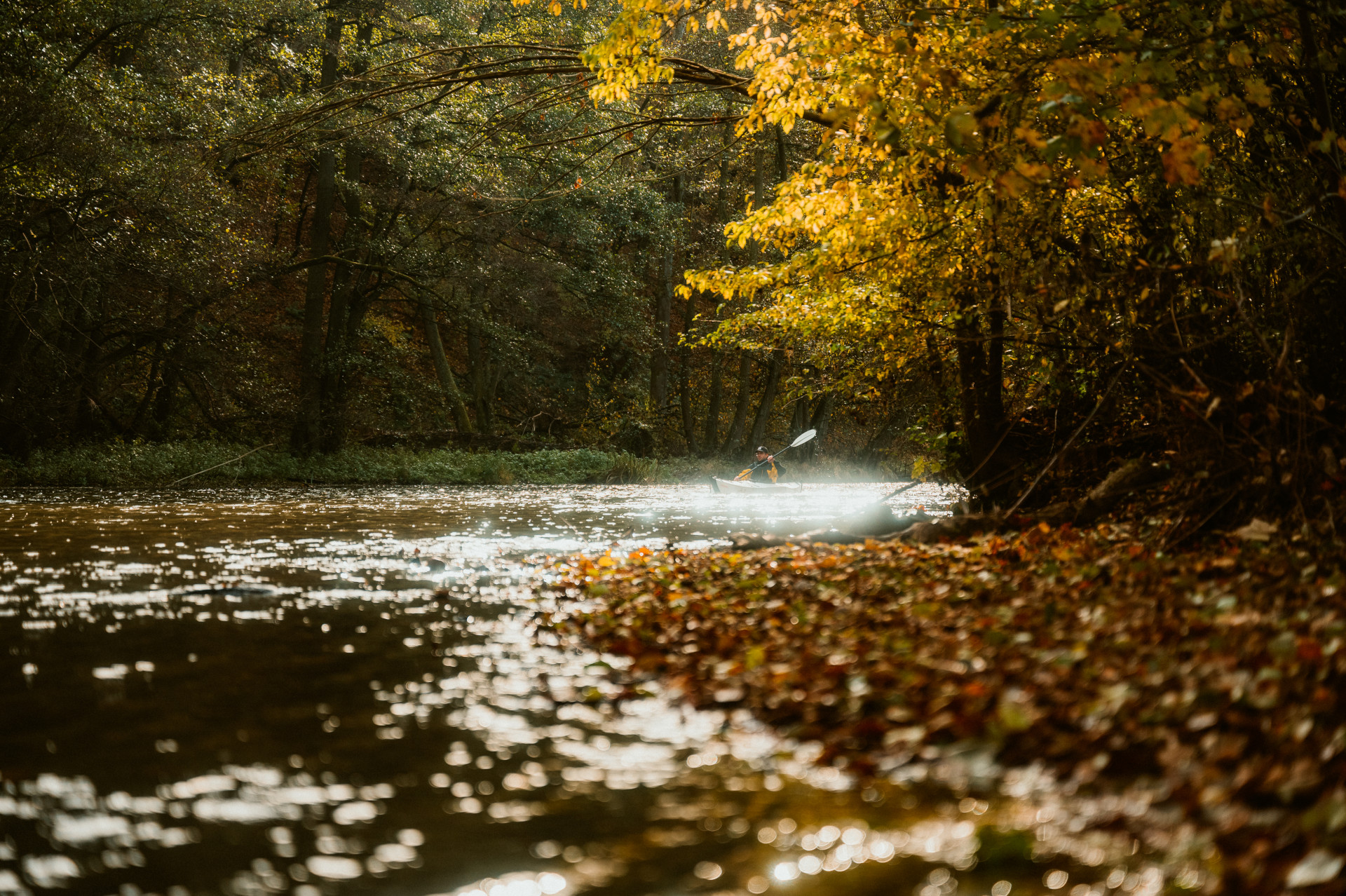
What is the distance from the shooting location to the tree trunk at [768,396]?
119 ft

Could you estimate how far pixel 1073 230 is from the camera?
11.4 m

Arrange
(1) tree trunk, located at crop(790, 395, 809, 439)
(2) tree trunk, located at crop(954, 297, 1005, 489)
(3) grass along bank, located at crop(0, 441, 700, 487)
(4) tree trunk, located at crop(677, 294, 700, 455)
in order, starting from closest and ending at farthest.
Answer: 1. (2) tree trunk, located at crop(954, 297, 1005, 489)
2. (3) grass along bank, located at crop(0, 441, 700, 487)
3. (4) tree trunk, located at crop(677, 294, 700, 455)
4. (1) tree trunk, located at crop(790, 395, 809, 439)

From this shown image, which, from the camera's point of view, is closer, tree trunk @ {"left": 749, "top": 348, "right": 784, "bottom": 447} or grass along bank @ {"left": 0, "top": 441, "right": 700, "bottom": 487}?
grass along bank @ {"left": 0, "top": 441, "right": 700, "bottom": 487}

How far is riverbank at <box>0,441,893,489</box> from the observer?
917 inches

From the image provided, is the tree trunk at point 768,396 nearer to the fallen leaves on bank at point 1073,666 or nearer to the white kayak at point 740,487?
the white kayak at point 740,487

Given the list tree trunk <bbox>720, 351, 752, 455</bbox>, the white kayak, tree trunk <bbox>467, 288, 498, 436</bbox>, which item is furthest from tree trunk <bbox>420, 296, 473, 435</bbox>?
tree trunk <bbox>720, 351, 752, 455</bbox>

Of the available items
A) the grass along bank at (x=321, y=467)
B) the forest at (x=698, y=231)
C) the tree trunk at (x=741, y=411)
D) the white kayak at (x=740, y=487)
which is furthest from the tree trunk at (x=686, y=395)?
the white kayak at (x=740, y=487)

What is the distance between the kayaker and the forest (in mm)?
3913

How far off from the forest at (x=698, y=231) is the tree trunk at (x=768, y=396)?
29cm

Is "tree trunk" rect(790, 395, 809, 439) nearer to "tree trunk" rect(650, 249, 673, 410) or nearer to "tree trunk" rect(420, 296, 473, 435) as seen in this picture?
"tree trunk" rect(650, 249, 673, 410)

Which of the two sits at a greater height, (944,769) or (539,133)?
(539,133)

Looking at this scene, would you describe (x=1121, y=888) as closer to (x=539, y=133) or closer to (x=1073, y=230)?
(x=1073, y=230)

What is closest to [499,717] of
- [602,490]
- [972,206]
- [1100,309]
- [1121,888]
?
[1121,888]

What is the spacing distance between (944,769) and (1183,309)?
20.4 ft
